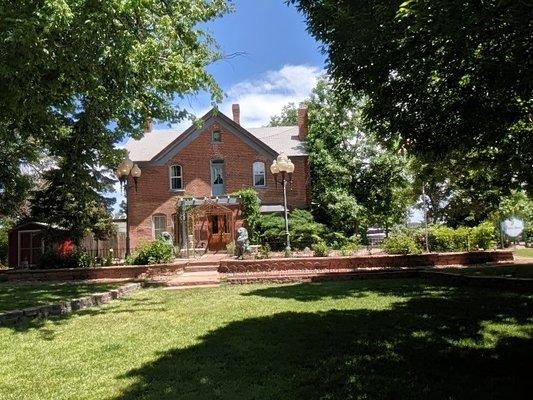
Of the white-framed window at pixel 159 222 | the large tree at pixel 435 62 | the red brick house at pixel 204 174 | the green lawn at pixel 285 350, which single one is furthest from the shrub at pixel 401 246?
the white-framed window at pixel 159 222

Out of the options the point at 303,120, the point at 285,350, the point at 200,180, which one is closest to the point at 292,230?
the point at 200,180

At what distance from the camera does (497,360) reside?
18.9 feet

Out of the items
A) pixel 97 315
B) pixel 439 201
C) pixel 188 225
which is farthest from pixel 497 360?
pixel 439 201

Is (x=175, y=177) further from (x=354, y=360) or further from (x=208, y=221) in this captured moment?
(x=354, y=360)

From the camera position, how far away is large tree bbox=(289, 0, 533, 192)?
5215 mm

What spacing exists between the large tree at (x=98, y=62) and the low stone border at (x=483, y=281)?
8984 millimetres

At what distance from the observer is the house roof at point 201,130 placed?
2991 centimetres

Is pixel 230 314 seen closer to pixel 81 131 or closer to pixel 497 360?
pixel 497 360

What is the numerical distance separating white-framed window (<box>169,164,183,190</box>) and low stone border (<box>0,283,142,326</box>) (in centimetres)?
1686

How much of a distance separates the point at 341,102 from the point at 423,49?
117 inches

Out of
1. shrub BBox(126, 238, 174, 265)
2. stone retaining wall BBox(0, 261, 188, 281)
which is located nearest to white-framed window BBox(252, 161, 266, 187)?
shrub BBox(126, 238, 174, 265)

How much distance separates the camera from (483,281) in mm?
12102

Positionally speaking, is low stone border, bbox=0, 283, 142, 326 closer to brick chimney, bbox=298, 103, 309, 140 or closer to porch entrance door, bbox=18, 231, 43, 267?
porch entrance door, bbox=18, 231, 43, 267

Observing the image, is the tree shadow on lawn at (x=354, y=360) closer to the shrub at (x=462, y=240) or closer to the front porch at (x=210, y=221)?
the shrub at (x=462, y=240)
